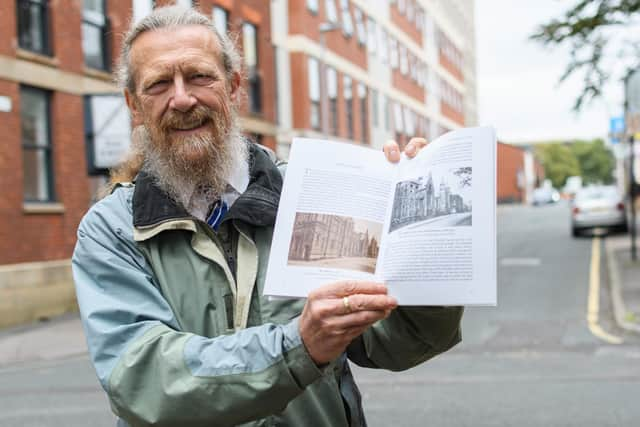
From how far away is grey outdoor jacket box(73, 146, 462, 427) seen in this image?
67.2 inches

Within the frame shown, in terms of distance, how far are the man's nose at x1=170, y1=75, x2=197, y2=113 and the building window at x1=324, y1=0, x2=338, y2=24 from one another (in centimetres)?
2881

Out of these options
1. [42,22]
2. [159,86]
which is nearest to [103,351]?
[159,86]

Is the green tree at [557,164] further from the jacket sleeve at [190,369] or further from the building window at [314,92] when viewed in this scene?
the jacket sleeve at [190,369]

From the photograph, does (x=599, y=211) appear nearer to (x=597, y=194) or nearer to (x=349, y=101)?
(x=597, y=194)

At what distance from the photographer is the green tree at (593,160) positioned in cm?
14812

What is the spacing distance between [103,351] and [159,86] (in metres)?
0.69

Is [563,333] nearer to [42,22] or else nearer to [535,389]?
[535,389]

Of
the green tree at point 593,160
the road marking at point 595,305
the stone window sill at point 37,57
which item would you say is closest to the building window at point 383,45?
the road marking at point 595,305

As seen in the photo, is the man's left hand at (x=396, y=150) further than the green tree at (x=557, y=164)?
No

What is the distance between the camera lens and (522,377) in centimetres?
785

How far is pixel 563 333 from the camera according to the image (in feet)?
34.7

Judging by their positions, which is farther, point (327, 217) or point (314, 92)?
point (314, 92)

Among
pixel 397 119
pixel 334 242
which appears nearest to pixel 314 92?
pixel 397 119

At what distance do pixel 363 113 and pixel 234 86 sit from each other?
110ft
